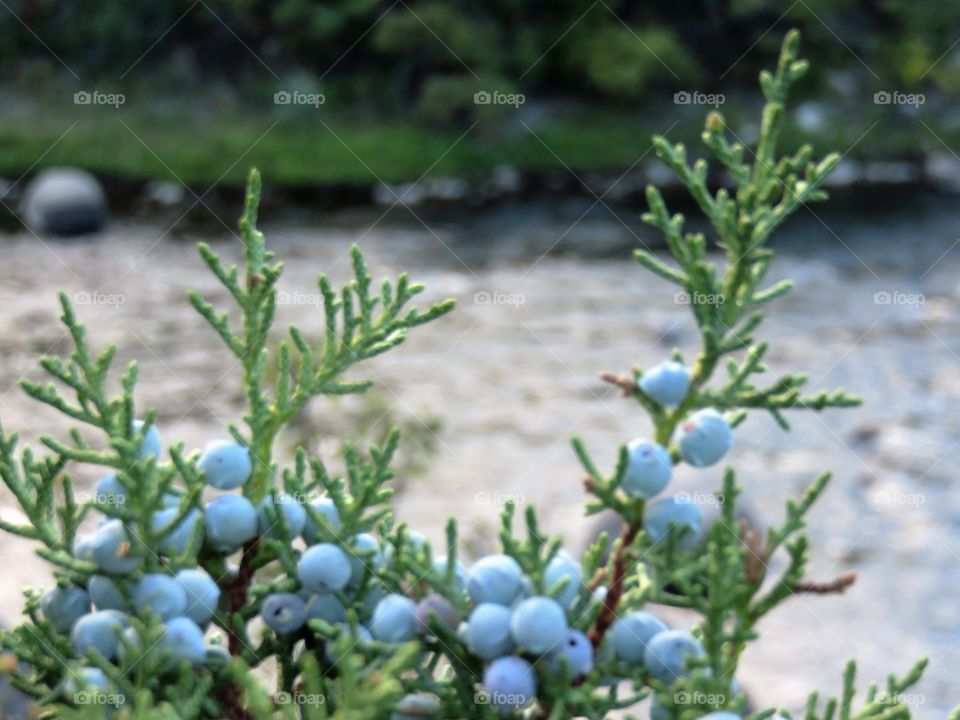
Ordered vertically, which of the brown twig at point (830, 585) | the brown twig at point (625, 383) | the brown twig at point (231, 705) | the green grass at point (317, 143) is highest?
the green grass at point (317, 143)

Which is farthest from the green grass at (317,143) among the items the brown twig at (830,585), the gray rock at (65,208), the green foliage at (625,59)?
the brown twig at (830,585)

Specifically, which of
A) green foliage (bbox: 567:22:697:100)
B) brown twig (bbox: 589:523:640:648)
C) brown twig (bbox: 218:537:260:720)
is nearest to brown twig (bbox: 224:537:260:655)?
brown twig (bbox: 218:537:260:720)

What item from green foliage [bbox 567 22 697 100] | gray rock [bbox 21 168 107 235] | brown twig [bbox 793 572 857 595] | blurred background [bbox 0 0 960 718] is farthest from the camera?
green foliage [bbox 567 22 697 100]

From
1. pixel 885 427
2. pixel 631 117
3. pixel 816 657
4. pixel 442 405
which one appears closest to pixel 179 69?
pixel 631 117

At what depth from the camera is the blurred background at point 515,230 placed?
6.59m

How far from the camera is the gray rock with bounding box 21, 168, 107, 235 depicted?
1141 cm

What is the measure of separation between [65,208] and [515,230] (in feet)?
12.9

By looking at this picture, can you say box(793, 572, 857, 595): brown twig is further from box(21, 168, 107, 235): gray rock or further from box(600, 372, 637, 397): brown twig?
box(21, 168, 107, 235): gray rock

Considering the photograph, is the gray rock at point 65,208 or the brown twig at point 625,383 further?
the gray rock at point 65,208

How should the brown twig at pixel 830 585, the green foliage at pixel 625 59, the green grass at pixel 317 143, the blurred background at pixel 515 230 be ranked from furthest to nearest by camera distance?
the green foliage at pixel 625 59
the green grass at pixel 317 143
the blurred background at pixel 515 230
the brown twig at pixel 830 585

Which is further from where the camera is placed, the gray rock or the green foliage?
the green foliage

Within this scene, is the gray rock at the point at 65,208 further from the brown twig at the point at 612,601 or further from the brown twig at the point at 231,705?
the brown twig at the point at 612,601

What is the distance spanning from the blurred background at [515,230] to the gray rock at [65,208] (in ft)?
0.08

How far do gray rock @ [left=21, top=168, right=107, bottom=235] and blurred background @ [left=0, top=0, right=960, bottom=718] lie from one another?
25 millimetres
